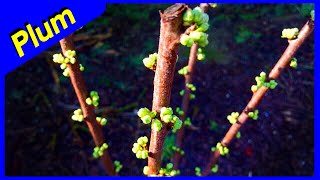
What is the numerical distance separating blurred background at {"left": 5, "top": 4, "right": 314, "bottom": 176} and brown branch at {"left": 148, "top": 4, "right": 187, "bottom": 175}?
4.98 feet

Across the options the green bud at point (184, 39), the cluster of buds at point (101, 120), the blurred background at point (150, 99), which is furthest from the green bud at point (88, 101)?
the blurred background at point (150, 99)

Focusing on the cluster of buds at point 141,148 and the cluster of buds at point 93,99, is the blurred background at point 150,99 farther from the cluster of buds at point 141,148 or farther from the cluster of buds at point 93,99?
the cluster of buds at point 141,148

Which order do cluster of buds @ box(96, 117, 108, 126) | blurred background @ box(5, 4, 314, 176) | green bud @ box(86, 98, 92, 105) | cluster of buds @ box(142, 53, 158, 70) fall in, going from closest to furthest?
cluster of buds @ box(142, 53, 158, 70) → green bud @ box(86, 98, 92, 105) → cluster of buds @ box(96, 117, 108, 126) → blurred background @ box(5, 4, 314, 176)

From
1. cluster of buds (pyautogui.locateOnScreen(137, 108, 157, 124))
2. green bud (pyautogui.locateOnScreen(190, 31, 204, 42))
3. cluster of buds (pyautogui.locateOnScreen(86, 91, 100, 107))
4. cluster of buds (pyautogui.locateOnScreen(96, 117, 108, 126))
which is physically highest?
green bud (pyautogui.locateOnScreen(190, 31, 204, 42))

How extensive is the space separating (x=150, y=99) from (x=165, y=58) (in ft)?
7.32

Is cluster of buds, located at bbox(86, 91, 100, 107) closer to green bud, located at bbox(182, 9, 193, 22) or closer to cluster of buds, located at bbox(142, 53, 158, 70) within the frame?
cluster of buds, located at bbox(142, 53, 158, 70)

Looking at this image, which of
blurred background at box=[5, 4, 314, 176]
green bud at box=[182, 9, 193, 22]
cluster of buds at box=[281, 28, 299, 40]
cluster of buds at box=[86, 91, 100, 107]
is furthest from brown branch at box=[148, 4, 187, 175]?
blurred background at box=[5, 4, 314, 176]

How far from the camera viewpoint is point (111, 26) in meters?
3.57

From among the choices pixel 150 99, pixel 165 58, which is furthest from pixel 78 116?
pixel 150 99

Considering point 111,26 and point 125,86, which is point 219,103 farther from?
point 111,26

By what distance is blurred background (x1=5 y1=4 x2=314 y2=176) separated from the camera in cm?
278

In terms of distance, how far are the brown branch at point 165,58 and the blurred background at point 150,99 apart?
1.52m

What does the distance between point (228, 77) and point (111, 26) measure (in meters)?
1.24

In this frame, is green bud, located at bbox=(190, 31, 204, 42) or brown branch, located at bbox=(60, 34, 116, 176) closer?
green bud, located at bbox=(190, 31, 204, 42)
